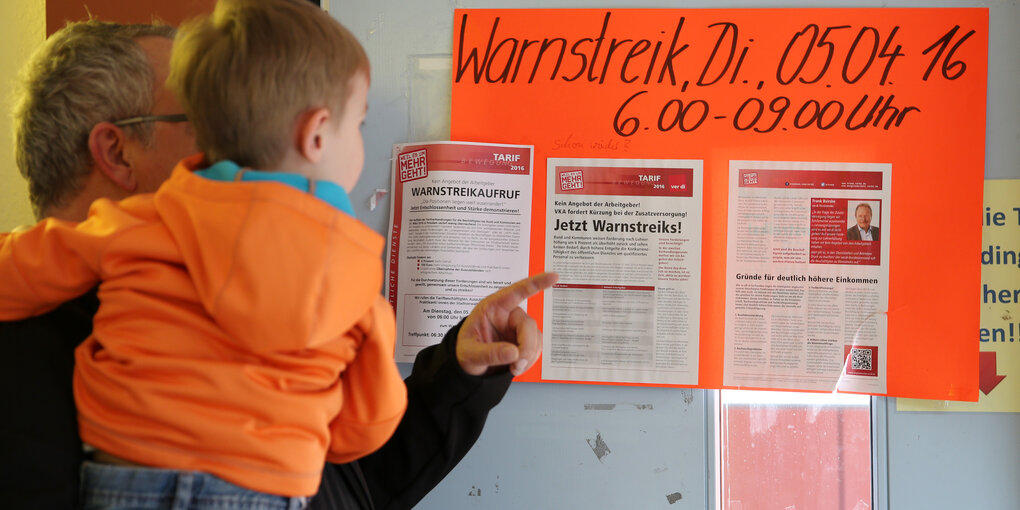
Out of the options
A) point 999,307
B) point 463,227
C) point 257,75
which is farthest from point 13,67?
point 999,307

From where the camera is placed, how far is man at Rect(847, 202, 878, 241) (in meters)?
1.35

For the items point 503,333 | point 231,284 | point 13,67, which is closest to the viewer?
point 231,284

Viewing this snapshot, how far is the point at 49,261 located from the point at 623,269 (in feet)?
3.12

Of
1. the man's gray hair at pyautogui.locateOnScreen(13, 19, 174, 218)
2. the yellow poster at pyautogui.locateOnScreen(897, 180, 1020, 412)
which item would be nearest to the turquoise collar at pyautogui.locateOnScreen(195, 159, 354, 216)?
the man's gray hair at pyautogui.locateOnScreen(13, 19, 174, 218)

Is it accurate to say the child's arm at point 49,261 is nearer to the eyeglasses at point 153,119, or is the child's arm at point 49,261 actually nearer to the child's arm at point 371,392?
the eyeglasses at point 153,119

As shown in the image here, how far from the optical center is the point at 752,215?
1.37 m

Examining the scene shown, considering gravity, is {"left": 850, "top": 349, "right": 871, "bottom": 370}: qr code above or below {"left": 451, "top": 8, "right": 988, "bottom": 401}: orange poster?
below

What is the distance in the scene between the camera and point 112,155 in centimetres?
86

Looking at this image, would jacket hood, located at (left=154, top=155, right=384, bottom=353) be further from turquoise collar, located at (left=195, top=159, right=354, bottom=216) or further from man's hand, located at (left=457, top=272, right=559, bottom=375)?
man's hand, located at (left=457, top=272, right=559, bottom=375)

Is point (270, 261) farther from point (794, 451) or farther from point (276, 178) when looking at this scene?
point (794, 451)

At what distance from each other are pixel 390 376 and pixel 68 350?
1.12 ft

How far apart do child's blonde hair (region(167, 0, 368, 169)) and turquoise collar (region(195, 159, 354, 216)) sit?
0.03 m

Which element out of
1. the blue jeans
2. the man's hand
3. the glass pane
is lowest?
the glass pane

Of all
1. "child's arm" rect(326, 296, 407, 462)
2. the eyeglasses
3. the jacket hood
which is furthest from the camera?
the eyeglasses
